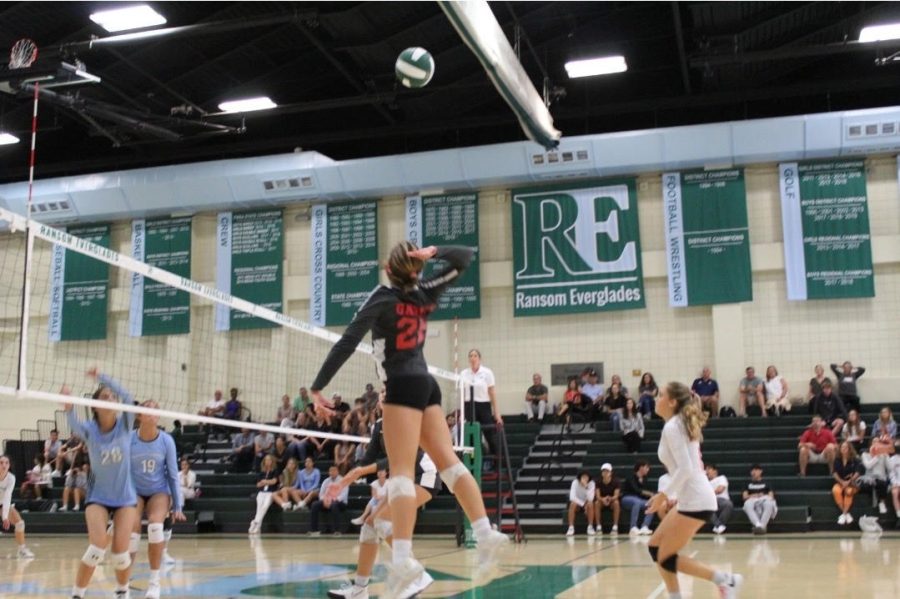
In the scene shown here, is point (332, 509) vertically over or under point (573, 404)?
under

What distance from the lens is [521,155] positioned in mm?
22406

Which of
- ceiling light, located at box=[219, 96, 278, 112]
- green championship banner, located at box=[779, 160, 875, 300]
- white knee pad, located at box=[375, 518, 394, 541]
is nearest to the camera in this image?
white knee pad, located at box=[375, 518, 394, 541]

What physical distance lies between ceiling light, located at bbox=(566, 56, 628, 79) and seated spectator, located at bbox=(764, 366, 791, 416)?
296 inches

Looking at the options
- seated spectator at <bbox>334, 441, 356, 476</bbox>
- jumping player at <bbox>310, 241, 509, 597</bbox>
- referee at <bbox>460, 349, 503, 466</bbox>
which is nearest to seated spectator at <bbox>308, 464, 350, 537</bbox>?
seated spectator at <bbox>334, 441, 356, 476</bbox>

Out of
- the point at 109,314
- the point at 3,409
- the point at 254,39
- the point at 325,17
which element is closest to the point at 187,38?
the point at 254,39

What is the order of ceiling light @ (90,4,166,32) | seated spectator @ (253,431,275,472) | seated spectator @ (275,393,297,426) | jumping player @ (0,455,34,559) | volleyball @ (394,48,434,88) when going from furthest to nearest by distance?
seated spectator @ (275,393,297,426), seated spectator @ (253,431,275,472), ceiling light @ (90,4,166,32), jumping player @ (0,455,34,559), volleyball @ (394,48,434,88)

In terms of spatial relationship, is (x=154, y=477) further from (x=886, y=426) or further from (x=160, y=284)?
(x=160, y=284)

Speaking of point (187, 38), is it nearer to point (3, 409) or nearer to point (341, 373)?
point (341, 373)

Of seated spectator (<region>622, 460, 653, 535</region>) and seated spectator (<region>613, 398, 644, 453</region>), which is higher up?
seated spectator (<region>613, 398, 644, 453</region>)

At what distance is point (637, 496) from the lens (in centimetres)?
1681

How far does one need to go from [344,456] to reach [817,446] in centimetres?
946

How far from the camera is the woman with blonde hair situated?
620cm

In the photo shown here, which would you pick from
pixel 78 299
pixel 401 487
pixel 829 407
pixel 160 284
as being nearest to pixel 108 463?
pixel 401 487

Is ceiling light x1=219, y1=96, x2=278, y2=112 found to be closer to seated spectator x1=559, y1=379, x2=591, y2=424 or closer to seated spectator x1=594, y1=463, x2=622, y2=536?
seated spectator x1=559, y1=379, x2=591, y2=424
